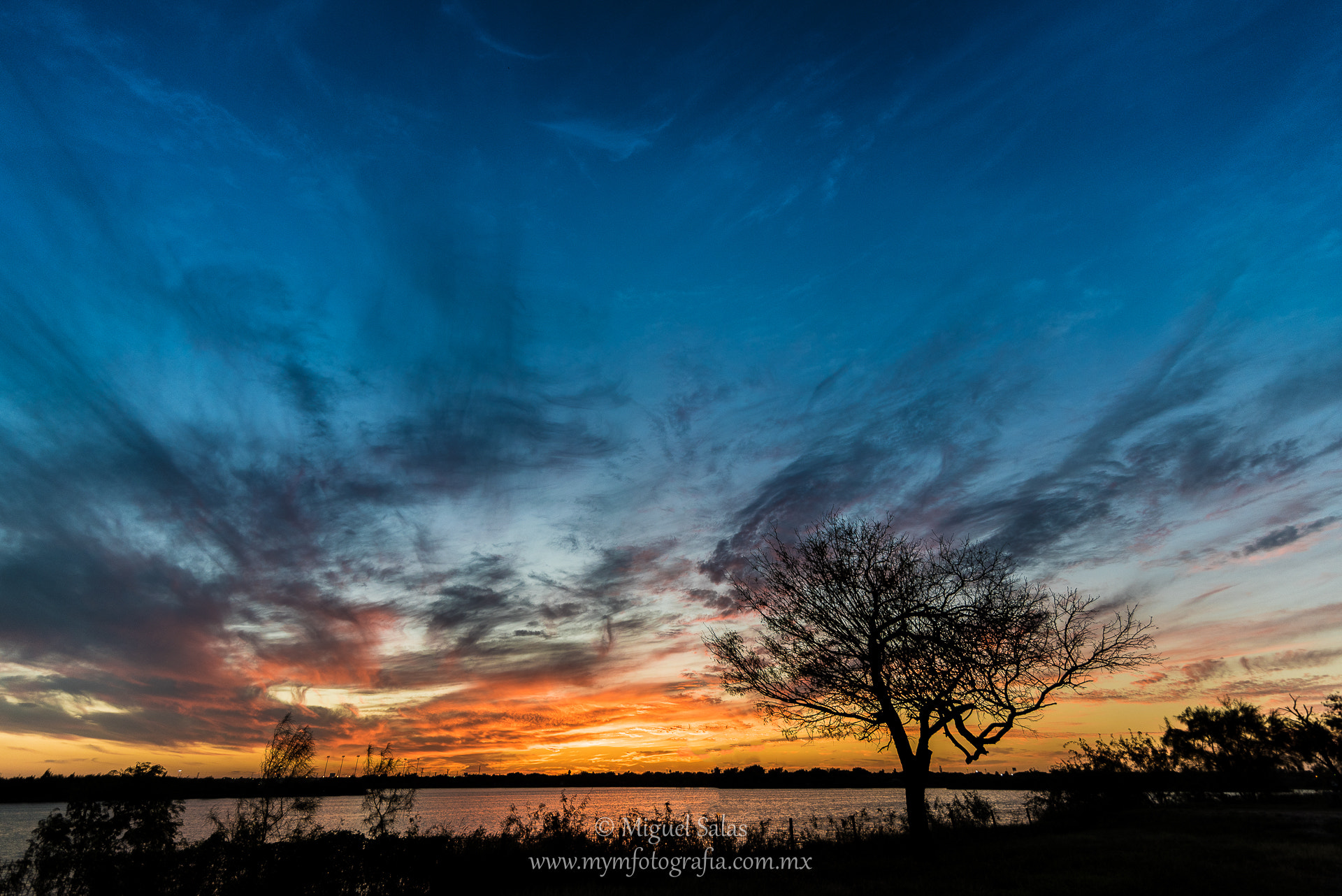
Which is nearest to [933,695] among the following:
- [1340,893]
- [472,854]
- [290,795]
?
[1340,893]

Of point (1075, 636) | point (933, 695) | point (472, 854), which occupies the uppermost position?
point (1075, 636)

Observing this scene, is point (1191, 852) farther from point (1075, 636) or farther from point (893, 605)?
point (893, 605)

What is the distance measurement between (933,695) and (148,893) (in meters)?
23.5

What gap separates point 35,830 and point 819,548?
77.5ft

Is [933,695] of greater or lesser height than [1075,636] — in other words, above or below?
below

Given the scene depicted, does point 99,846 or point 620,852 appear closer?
point 99,846

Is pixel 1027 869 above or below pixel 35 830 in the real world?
below

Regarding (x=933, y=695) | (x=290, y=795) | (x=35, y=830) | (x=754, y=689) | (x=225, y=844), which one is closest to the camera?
(x=35, y=830)

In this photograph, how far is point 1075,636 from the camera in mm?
20984

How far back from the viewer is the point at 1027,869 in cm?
1884

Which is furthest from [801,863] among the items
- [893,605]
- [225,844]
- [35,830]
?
[35,830]

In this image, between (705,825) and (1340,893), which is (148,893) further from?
(1340,893)

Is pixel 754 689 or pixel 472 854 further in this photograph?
pixel 754 689

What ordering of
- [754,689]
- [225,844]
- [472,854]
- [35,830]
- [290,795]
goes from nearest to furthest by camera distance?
[35,830] → [225,844] → [472,854] → [754,689] → [290,795]
